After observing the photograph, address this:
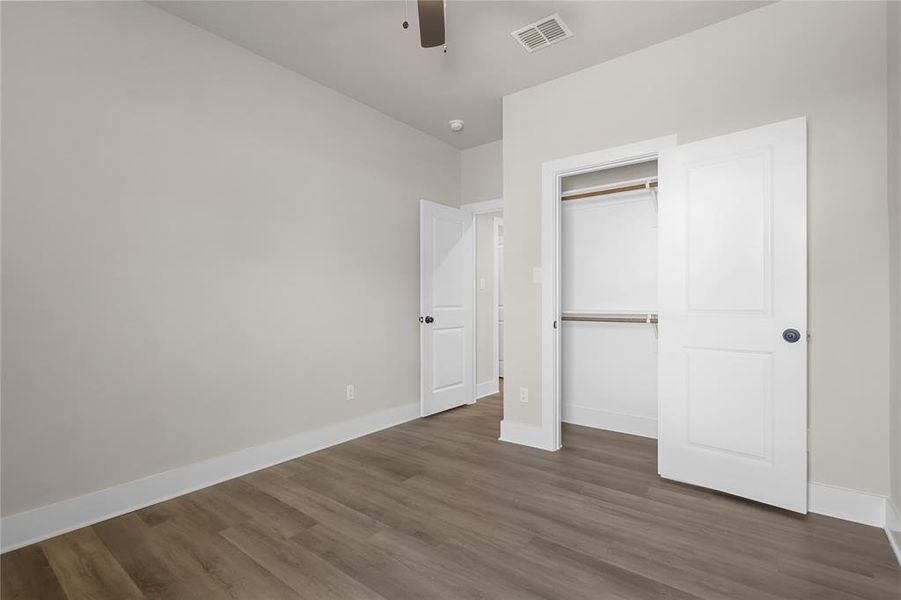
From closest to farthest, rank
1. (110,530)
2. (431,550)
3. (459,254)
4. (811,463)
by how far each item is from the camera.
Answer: (431,550), (110,530), (811,463), (459,254)

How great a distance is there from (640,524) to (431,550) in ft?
3.65

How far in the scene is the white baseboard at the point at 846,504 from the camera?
2.23 meters

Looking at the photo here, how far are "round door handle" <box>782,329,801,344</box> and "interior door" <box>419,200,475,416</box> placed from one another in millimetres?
2910

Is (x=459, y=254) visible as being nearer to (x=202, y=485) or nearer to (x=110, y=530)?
(x=202, y=485)

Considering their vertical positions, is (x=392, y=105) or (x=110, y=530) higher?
(x=392, y=105)

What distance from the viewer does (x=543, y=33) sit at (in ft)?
9.29

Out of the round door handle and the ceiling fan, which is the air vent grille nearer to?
the ceiling fan

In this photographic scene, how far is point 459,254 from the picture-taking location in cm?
484

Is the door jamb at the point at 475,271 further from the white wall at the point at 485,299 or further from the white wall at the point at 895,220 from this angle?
the white wall at the point at 895,220

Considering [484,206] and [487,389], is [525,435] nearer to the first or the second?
[487,389]

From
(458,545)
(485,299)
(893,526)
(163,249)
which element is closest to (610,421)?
(893,526)

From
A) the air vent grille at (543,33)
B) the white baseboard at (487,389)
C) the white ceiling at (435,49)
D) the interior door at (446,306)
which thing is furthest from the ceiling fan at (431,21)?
the white baseboard at (487,389)

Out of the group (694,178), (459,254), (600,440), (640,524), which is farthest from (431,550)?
(459,254)

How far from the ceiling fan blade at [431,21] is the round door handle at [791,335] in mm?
2437
